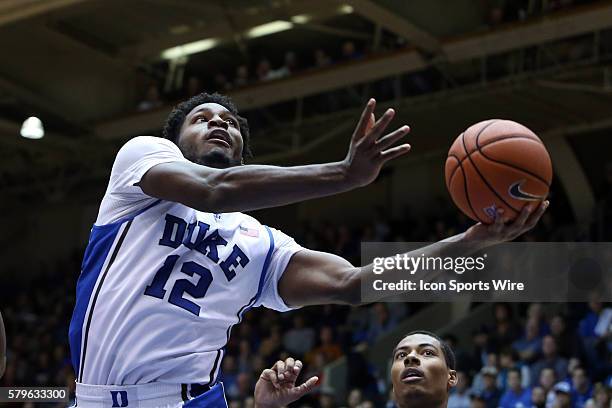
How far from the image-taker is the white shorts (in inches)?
151

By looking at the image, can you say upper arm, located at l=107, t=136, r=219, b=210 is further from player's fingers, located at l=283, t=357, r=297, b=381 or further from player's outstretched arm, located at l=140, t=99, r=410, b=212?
player's fingers, located at l=283, t=357, r=297, b=381

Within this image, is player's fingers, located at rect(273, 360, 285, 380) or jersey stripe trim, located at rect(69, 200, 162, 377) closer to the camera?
jersey stripe trim, located at rect(69, 200, 162, 377)

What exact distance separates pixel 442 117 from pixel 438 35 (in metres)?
3.36

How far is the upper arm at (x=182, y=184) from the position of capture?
3.43m

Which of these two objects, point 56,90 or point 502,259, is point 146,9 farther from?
point 502,259

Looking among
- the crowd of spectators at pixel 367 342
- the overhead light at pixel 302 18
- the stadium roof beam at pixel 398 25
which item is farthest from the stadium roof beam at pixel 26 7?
the crowd of spectators at pixel 367 342

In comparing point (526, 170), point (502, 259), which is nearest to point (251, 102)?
point (502, 259)

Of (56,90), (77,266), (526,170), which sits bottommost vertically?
(526,170)

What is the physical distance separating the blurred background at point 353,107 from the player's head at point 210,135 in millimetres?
7034

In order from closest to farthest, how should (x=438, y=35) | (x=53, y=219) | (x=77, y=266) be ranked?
(x=438, y=35), (x=77, y=266), (x=53, y=219)

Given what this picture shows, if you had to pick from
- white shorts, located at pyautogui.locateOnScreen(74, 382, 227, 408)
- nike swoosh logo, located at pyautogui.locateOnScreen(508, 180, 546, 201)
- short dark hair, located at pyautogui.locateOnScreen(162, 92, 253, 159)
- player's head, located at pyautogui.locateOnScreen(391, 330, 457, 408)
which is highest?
short dark hair, located at pyautogui.locateOnScreen(162, 92, 253, 159)

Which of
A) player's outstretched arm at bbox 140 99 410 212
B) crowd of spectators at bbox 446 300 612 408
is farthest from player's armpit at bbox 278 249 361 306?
crowd of spectators at bbox 446 300 612 408

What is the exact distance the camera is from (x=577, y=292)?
40.0 ft

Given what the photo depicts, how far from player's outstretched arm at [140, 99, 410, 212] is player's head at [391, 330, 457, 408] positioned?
208 cm
